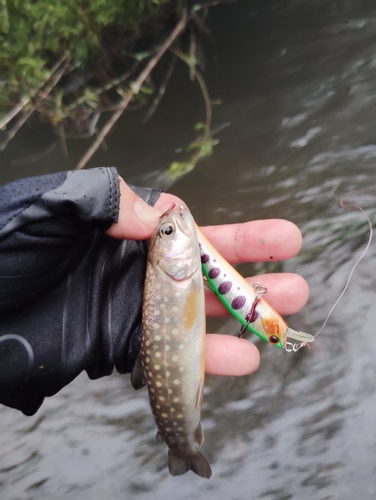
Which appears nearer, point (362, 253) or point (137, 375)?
point (137, 375)

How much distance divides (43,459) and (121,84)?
4.55m

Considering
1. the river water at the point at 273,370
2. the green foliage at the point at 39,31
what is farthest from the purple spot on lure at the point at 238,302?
the green foliage at the point at 39,31

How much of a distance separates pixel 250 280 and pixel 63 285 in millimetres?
1084

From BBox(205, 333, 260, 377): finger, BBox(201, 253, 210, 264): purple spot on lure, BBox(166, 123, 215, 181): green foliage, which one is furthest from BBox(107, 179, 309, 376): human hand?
BBox(166, 123, 215, 181): green foliage

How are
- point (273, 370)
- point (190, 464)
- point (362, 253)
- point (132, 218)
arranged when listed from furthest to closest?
1. point (362, 253)
2. point (273, 370)
3. point (190, 464)
4. point (132, 218)

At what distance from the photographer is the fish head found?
2.02 metres

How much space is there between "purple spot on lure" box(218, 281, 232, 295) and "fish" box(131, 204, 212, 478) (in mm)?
146

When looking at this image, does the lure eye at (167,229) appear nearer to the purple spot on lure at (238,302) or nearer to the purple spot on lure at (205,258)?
the purple spot on lure at (205,258)

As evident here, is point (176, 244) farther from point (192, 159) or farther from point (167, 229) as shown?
point (192, 159)

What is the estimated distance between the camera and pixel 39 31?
386 cm

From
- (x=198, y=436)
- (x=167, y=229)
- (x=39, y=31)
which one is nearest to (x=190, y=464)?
(x=198, y=436)

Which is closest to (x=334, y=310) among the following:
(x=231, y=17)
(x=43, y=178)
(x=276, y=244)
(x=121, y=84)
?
(x=276, y=244)

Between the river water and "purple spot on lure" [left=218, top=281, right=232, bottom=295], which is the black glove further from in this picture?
the river water

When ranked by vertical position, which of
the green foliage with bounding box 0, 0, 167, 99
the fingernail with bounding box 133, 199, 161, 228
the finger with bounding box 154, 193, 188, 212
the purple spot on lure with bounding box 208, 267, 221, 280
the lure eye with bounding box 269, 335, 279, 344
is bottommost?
the lure eye with bounding box 269, 335, 279, 344
